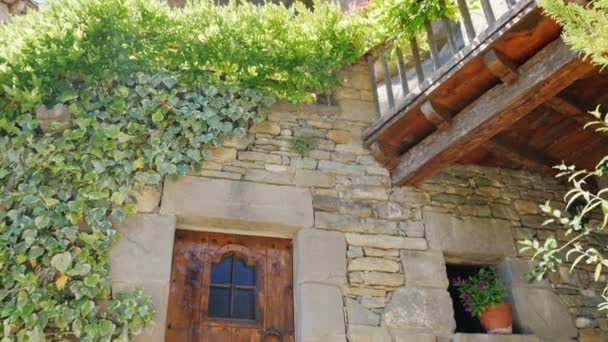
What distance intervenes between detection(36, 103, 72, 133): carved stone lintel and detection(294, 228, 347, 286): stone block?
158cm

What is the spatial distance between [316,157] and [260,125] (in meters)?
0.44

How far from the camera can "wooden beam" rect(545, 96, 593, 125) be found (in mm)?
3779

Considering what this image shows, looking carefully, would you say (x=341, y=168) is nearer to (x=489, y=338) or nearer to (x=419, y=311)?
(x=419, y=311)

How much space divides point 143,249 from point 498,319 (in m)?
2.26

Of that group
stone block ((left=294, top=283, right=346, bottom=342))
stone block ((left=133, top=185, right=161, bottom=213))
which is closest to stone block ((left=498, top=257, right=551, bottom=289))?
stone block ((left=294, top=283, right=346, bottom=342))

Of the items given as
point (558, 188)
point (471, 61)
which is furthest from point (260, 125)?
point (558, 188)

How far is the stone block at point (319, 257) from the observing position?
3.59 meters

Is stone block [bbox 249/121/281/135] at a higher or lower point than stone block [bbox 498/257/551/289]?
higher

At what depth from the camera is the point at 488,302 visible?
3795 mm

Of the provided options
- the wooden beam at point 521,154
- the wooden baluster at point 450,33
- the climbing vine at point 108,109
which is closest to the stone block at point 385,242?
the wooden beam at point 521,154

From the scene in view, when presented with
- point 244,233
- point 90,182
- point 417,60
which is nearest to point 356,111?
point 417,60

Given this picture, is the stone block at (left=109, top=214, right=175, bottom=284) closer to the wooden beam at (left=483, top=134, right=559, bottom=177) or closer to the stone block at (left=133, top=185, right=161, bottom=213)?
the stone block at (left=133, top=185, right=161, bottom=213)

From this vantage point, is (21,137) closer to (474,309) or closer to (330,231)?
(330,231)

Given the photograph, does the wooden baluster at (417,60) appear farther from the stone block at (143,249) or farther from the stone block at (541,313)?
the stone block at (143,249)
